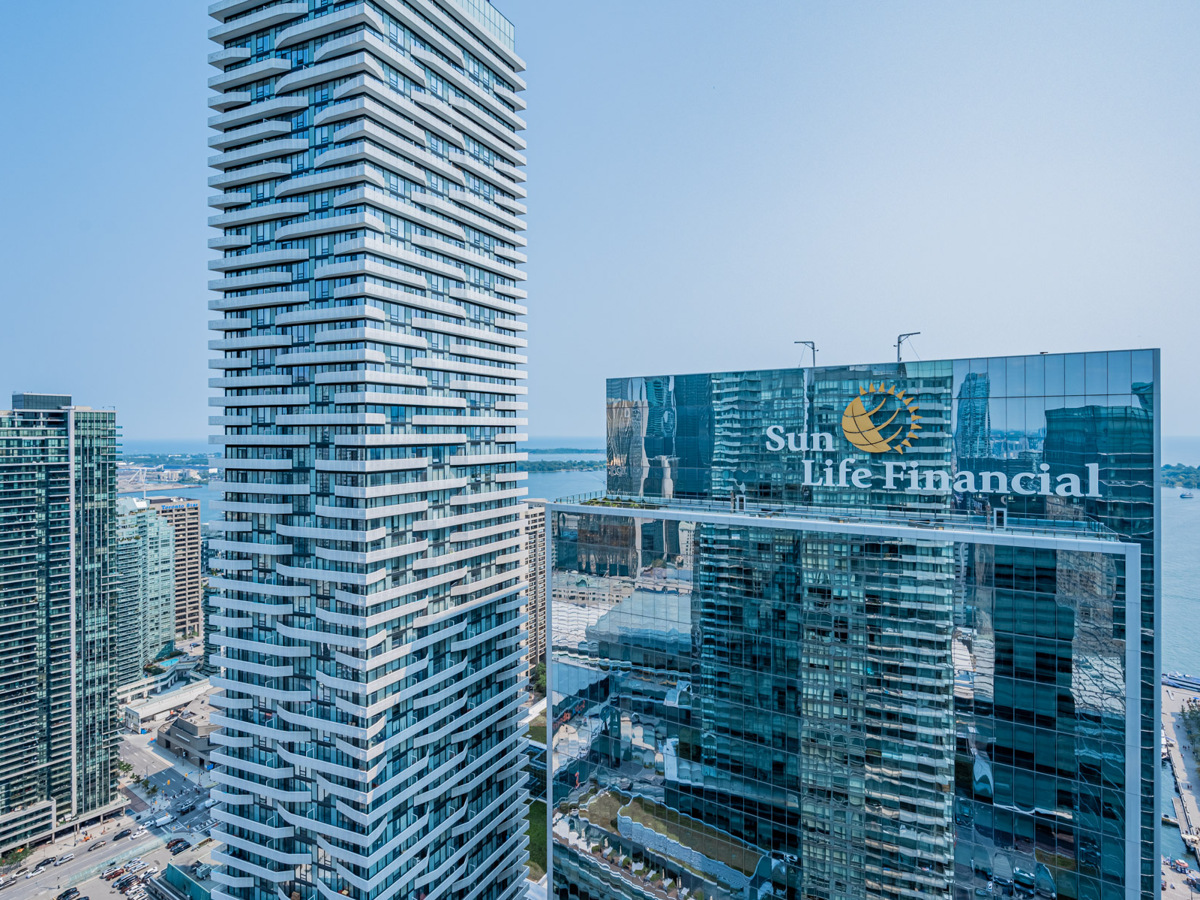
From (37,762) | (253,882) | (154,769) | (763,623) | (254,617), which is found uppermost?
(763,623)

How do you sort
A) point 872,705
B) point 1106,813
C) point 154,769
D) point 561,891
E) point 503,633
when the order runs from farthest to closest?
point 154,769, point 503,633, point 561,891, point 872,705, point 1106,813

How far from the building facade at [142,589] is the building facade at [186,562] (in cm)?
540

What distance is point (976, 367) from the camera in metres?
33.6

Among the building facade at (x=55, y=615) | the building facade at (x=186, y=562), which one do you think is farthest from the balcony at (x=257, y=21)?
the building facade at (x=186, y=562)

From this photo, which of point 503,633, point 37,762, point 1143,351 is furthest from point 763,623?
point 37,762

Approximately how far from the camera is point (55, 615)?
100750 millimetres

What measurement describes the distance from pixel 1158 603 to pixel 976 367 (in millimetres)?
14575

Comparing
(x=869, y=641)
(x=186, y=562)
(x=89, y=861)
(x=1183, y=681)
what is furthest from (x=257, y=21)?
(x=1183, y=681)

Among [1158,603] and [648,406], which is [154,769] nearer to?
[648,406]

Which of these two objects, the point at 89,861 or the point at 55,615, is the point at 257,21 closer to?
the point at 55,615

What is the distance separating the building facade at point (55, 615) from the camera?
95250mm

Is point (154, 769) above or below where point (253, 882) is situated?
below

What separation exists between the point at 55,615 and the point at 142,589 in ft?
163

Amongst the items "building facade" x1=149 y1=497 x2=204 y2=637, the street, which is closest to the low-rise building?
the street
